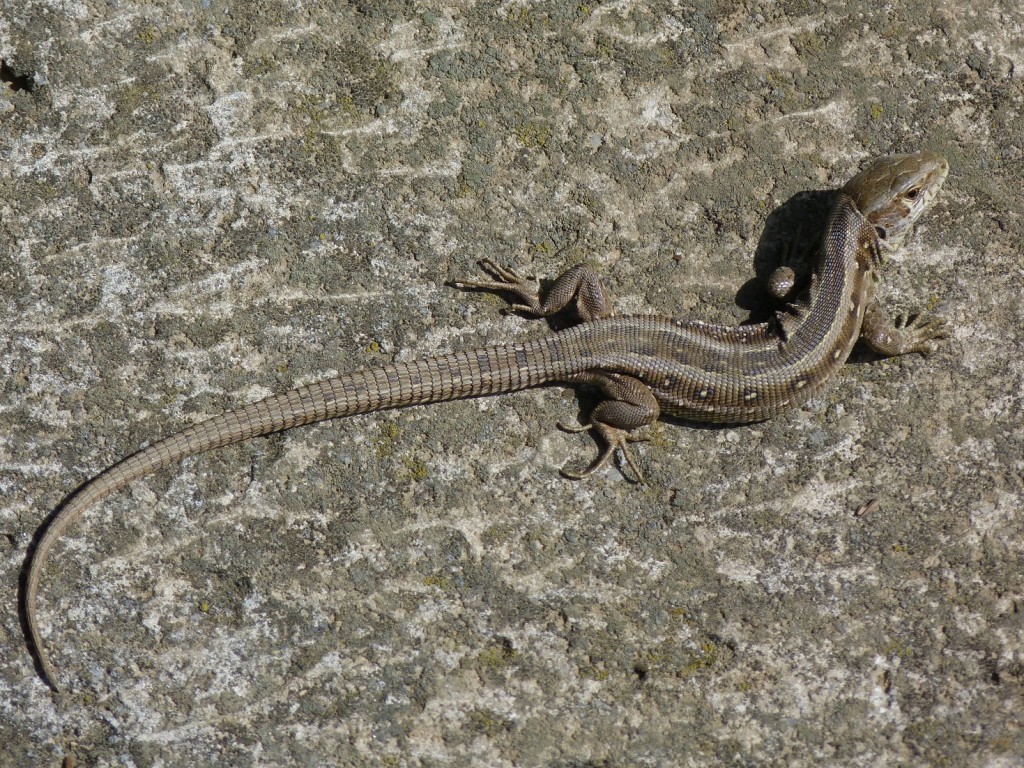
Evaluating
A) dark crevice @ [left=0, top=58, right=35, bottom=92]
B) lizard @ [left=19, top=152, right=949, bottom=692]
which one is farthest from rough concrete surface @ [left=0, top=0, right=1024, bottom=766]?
lizard @ [left=19, top=152, right=949, bottom=692]

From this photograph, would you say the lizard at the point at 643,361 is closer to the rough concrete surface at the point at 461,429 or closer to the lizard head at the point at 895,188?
the lizard head at the point at 895,188

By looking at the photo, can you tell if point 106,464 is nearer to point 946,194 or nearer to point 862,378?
point 862,378

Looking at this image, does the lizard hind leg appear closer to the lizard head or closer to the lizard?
the lizard

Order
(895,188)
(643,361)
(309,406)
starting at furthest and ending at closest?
1. (895,188)
2. (643,361)
3. (309,406)

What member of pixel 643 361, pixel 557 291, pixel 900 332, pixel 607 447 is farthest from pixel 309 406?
pixel 900 332

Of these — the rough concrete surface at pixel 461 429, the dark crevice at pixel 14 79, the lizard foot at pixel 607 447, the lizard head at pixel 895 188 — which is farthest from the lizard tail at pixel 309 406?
the dark crevice at pixel 14 79

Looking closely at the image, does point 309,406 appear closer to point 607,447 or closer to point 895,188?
point 607,447
